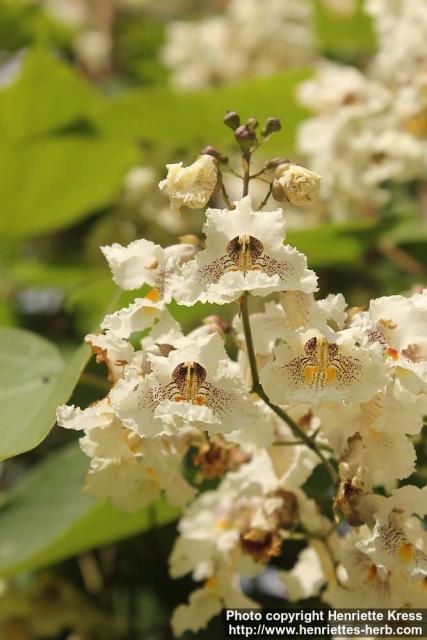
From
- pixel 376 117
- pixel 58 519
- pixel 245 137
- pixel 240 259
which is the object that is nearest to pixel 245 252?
pixel 240 259

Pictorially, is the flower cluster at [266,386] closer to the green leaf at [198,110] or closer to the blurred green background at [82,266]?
the blurred green background at [82,266]

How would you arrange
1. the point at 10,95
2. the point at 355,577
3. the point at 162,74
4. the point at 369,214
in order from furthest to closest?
1. the point at 162,74
2. the point at 369,214
3. the point at 10,95
4. the point at 355,577

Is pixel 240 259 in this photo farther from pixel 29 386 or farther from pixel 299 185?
pixel 29 386

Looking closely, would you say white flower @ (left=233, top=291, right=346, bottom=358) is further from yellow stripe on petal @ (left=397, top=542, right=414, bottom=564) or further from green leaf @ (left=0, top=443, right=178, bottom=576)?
green leaf @ (left=0, top=443, right=178, bottom=576)

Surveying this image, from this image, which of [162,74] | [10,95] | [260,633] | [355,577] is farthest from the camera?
[162,74]

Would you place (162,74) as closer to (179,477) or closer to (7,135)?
(7,135)

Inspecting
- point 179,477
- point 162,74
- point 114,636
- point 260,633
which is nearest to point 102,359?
point 179,477

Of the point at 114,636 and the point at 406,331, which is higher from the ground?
the point at 406,331
